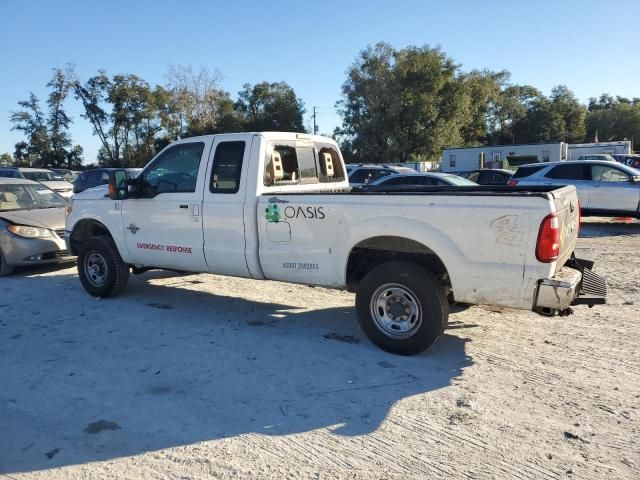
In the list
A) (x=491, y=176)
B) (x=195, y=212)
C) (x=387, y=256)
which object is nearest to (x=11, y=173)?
A: (x=195, y=212)

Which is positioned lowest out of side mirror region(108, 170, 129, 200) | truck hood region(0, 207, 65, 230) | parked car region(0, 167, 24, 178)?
truck hood region(0, 207, 65, 230)

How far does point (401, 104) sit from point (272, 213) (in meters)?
51.6

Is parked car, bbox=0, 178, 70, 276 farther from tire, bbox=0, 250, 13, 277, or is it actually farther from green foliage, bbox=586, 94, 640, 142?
green foliage, bbox=586, 94, 640, 142

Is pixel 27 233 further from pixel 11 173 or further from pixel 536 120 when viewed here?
pixel 536 120

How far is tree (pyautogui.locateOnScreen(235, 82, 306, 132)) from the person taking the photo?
64.4 meters

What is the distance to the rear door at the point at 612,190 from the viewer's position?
42.0 feet

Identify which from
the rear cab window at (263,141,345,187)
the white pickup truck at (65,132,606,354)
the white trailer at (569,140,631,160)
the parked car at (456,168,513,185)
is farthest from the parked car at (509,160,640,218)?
the white trailer at (569,140,631,160)

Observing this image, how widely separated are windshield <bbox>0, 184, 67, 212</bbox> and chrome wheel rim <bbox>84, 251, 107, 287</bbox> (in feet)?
10.8

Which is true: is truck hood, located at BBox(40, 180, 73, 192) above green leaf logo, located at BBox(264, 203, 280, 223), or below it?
above

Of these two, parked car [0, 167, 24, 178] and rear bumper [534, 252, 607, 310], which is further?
parked car [0, 167, 24, 178]

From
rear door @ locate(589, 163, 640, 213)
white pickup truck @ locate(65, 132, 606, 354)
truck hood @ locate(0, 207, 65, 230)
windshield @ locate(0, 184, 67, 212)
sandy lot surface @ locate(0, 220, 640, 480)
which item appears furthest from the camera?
rear door @ locate(589, 163, 640, 213)

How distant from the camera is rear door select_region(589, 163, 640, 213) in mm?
12797

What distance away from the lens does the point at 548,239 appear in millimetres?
4039

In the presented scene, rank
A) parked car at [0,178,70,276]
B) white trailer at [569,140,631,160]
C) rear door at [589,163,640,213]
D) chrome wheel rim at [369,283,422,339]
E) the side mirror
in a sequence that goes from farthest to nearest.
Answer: white trailer at [569,140,631,160], rear door at [589,163,640,213], parked car at [0,178,70,276], the side mirror, chrome wheel rim at [369,283,422,339]
